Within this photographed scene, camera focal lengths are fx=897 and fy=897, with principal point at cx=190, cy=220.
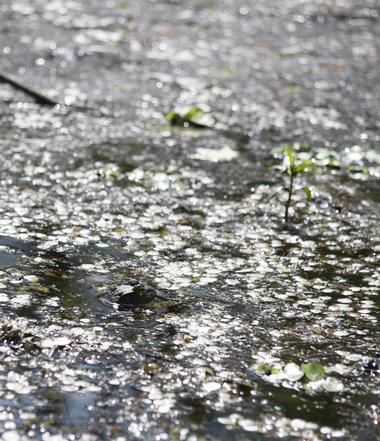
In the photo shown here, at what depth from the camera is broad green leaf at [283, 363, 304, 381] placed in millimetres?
3344

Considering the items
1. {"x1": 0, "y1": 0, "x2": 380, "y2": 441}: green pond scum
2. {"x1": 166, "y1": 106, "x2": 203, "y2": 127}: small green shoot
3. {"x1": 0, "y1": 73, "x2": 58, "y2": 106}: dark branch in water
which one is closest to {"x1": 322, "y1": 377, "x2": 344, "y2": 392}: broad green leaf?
{"x1": 0, "y1": 0, "x2": 380, "y2": 441}: green pond scum

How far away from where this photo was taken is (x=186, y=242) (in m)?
4.77

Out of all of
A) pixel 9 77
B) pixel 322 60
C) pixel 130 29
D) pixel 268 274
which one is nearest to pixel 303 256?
pixel 268 274

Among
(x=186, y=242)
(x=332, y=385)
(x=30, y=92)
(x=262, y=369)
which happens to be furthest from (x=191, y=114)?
(x=332, y=385)

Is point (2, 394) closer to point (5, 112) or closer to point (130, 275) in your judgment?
point (130, 275)

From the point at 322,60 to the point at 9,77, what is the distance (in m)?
3.48

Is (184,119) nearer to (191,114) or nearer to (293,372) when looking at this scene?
(191,114)

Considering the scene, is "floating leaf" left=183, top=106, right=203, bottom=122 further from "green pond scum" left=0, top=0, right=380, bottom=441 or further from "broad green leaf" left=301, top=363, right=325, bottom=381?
"broad green leaf" left=301, top=363, right=325, bottom=381

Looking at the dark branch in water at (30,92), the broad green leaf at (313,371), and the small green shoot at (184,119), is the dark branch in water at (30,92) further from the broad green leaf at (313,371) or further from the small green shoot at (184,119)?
the broad green leaf at (313,371)

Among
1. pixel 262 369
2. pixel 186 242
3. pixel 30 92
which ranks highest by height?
pixel 262 369

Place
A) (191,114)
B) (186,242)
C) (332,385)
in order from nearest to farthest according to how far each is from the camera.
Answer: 1. (332,385)
2. (186,242)
3. (191,114)

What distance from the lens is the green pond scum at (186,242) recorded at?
3.16m

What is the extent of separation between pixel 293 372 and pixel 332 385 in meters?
0.15

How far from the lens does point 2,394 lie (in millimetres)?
3092
